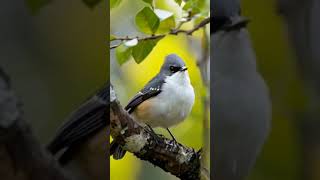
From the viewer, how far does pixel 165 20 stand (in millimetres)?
2023

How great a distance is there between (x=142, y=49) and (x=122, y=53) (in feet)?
0.29

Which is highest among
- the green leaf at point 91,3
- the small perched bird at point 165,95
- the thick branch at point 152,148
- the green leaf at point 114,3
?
the green leaf at point 91,3

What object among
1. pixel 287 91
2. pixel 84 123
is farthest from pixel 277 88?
pixel 84 123

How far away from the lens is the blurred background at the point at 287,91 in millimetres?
2033

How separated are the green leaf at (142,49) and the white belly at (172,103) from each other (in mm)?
133

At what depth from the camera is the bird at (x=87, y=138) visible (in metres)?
1.86

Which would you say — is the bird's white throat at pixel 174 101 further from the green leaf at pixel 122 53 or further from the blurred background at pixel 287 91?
the blurred background at pixel 287 91

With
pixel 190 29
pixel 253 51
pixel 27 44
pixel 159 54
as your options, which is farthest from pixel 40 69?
pixel 253 51

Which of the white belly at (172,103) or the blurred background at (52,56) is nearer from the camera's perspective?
the blurred background at (52,56)

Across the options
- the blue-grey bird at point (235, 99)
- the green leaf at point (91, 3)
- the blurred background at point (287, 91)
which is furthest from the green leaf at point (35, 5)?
the blurred background at point (287, 91)

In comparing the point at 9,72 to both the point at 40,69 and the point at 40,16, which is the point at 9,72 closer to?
the point at 40,69

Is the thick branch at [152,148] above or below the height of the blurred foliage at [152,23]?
below

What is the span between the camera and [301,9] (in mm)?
2043

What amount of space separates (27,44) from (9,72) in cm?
12
